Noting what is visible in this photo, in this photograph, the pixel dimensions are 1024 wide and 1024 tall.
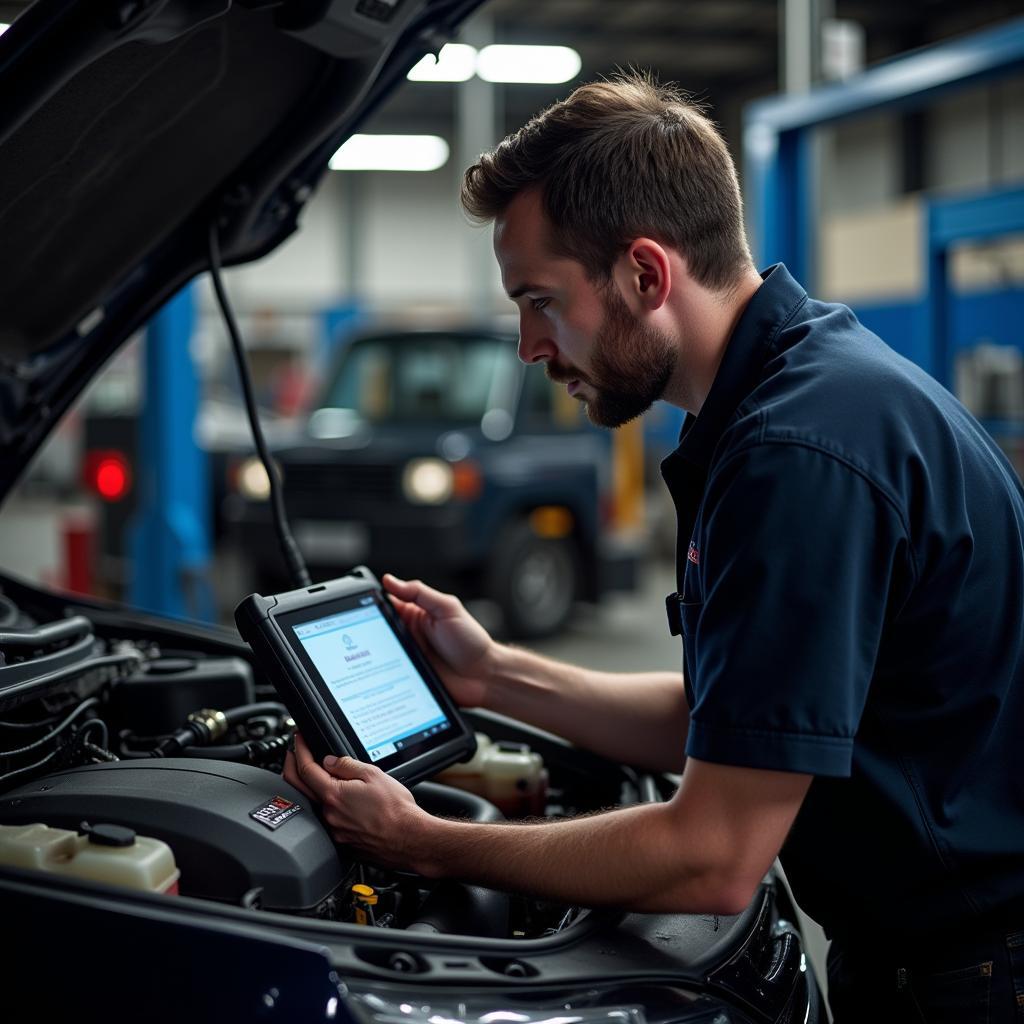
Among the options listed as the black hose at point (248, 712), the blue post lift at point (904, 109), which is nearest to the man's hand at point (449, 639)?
the black hose at point (248, 712)

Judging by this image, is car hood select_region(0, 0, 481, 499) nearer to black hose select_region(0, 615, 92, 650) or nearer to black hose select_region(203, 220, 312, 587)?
black hose select_region(203, 220, 312, 587)

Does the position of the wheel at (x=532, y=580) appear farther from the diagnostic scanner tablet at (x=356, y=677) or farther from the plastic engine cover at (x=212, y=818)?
the plastic engine cover at (x=212, y=818)

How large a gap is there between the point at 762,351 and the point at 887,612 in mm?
334

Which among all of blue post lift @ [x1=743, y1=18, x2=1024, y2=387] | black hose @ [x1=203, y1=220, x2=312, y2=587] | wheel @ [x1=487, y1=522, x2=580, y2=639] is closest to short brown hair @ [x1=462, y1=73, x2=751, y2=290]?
black hose @ [x1=203, y1=220, x2=312, y2=587]

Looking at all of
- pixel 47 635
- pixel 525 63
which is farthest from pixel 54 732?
pixel 525 63

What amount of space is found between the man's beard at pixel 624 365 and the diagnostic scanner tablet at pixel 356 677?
437 mm

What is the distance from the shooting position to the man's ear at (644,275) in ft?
4.58

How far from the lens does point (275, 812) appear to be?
1.34 metres

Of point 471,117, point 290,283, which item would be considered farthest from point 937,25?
point 290,283

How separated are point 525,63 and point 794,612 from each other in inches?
528

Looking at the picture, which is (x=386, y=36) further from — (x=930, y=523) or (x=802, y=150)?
(x=802, y=150)

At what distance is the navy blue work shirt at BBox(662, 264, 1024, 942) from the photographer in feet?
3.88

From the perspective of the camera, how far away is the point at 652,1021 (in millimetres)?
1165

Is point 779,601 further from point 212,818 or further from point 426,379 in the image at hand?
point 426,379
